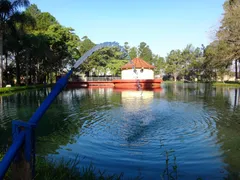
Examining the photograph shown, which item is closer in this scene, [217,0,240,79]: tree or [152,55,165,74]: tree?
[217,0,240,79]: tree

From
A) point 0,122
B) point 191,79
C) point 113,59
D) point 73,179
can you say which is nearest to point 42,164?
point 73,179

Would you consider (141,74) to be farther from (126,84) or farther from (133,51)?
(133,51)

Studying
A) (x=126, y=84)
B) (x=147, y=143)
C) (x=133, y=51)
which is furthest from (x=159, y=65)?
(x=147, y=143)

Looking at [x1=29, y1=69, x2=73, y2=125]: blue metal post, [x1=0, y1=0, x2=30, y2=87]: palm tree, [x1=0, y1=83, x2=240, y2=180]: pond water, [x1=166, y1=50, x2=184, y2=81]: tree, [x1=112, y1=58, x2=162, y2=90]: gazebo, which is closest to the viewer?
[x1=29, y1=69, x2=73, y2=125]: blue metal post

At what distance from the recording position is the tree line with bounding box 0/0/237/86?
31.7 metres

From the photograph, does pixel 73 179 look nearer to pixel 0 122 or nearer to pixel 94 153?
pixel 94 153

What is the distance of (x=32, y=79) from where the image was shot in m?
54.5

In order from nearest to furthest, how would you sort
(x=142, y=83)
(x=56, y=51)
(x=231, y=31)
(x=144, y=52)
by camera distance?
(x=231, y=31), (x=142, y=83), (x=56, y=51), (x=144, y=52)

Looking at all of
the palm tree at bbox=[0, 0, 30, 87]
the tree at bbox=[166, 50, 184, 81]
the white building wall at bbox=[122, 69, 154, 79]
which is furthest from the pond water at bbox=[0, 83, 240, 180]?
the tree at bbox=[166, 50, 184, 81]

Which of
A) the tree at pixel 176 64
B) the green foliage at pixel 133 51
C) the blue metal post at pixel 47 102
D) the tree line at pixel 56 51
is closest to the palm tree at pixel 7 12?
the tree line at pixel 56 51

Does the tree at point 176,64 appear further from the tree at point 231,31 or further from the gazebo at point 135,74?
the tree at point 231,31

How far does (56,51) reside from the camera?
5025cm

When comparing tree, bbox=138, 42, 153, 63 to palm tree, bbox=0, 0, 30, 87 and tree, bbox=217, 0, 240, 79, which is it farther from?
palm tree, bbox=0, 0, 30, 87

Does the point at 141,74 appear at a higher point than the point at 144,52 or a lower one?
lower
